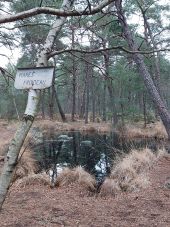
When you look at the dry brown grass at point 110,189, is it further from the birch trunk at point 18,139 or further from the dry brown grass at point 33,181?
the birch trunk at point 18,139

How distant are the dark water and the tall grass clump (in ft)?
2.17

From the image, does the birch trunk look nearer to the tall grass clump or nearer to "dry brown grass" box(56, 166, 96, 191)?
the tall grass clump

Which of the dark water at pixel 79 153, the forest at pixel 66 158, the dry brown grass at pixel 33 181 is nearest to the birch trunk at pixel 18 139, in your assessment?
the forest at pixel 66 158

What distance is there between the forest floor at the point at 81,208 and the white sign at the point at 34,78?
2279 mm

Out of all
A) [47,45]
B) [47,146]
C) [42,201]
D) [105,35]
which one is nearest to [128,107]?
[105,35]

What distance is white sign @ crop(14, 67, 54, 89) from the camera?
3.64 meters

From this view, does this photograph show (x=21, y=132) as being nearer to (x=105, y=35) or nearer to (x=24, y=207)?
(x=24, y=207)

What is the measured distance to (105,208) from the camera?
6.16m

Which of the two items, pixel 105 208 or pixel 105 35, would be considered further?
pixel 105 35

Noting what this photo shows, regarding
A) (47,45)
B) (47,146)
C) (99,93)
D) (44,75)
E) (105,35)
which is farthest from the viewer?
(99,93)

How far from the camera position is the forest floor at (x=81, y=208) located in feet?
17.3

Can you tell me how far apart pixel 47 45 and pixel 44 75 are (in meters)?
0.57

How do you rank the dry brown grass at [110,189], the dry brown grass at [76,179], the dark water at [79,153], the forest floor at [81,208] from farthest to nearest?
the dark water at [79,153] < the dry brown grass at [76,179] < the dry brown grass at [110,189] < the forest floor at [81,208]

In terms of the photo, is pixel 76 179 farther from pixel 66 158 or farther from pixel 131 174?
pixel 66 158
